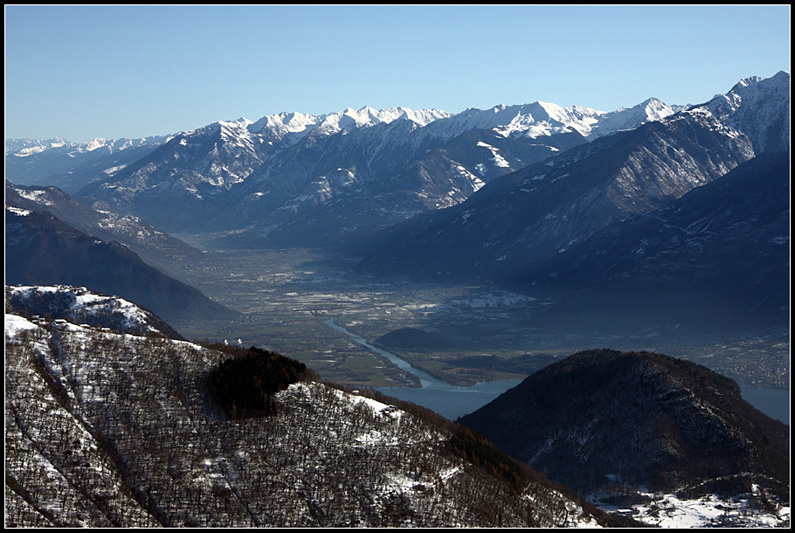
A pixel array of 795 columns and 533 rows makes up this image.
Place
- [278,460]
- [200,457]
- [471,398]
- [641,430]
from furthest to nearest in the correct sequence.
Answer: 1. [471,398]
2. [641,430]
3. [278,460]
4. [200,457]

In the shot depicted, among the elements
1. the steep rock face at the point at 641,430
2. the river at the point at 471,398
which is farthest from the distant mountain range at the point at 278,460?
the river at the point at 471,398

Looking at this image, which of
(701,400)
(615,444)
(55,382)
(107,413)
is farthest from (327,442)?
(701,400)

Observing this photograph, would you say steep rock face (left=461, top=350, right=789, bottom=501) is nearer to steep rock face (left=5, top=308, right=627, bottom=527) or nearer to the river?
steep rock face (left=5, top=308, right=627, bottom=527)

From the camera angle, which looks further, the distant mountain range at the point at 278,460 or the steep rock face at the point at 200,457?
the distant mountain range at the point at 278,460

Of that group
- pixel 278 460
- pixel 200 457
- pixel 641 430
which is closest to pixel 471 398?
pixel 641 430

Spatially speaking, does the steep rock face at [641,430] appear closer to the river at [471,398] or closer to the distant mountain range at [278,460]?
the distant mountain range at [278,460]

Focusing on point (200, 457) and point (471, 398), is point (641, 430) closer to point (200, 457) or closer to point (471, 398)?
point (200, 457)

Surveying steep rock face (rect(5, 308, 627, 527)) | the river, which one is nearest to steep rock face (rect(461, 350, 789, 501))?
steep rock face (rect(5, 308, 627, 527))

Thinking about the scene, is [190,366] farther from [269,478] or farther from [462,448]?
[462,448]
